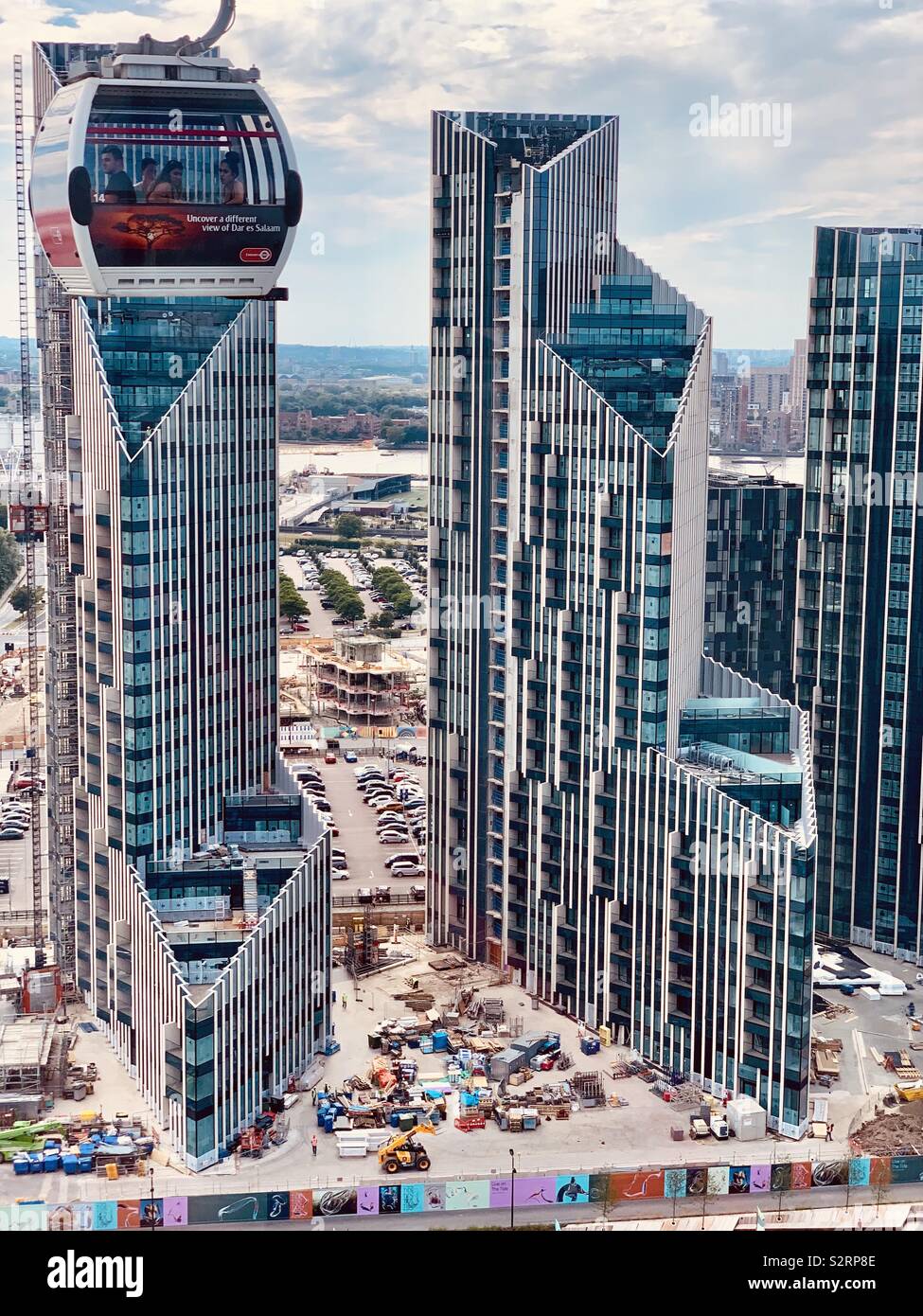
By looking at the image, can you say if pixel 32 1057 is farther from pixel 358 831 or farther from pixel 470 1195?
pixel 358 831

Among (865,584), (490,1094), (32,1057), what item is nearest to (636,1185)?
(490,1094)

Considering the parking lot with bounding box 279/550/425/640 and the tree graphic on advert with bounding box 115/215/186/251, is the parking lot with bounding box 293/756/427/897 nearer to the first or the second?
the tree graphic on advert with bounding box 115/215/186/251

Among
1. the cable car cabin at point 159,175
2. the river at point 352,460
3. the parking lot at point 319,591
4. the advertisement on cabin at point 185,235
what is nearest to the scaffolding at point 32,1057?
the cable car cabin at point 159,175

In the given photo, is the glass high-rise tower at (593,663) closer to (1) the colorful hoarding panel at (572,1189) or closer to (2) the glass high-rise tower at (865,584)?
(1) the colorful hoarding panel at (572,1189)

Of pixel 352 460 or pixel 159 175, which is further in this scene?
pixel 352 460

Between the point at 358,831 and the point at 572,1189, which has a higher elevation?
the point at 358,831
